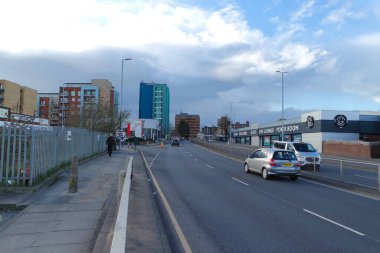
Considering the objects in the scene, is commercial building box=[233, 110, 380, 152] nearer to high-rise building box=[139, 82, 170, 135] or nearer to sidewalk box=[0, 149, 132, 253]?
sidewalk box=[0, 149, 132, 253]

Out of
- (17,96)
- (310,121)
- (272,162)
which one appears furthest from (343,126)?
(17,96)

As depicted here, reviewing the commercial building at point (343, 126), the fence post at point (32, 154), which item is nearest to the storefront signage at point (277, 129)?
the commercial building at point (343, 126)

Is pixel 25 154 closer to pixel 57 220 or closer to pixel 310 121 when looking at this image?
pixel 57 220

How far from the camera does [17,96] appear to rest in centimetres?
12362

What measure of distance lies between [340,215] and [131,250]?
6247 millimetres

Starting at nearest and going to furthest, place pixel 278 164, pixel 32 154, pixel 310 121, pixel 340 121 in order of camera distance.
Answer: pixel 32 154, pixel 278 164, pixel 340 121, pixel 310 121

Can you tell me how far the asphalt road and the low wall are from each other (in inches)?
Answer: 1453

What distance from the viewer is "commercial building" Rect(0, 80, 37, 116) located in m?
118

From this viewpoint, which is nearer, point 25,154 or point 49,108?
point 25,154

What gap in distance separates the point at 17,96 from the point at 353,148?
10706cm

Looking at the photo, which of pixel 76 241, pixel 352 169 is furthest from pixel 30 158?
pixel 352 169

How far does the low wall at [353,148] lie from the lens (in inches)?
1890

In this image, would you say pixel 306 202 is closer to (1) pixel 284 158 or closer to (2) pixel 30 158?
(1) pixel 284 158

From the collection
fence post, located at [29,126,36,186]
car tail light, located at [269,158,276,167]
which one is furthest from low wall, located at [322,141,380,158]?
fence post, located at [29,126,36,186]
